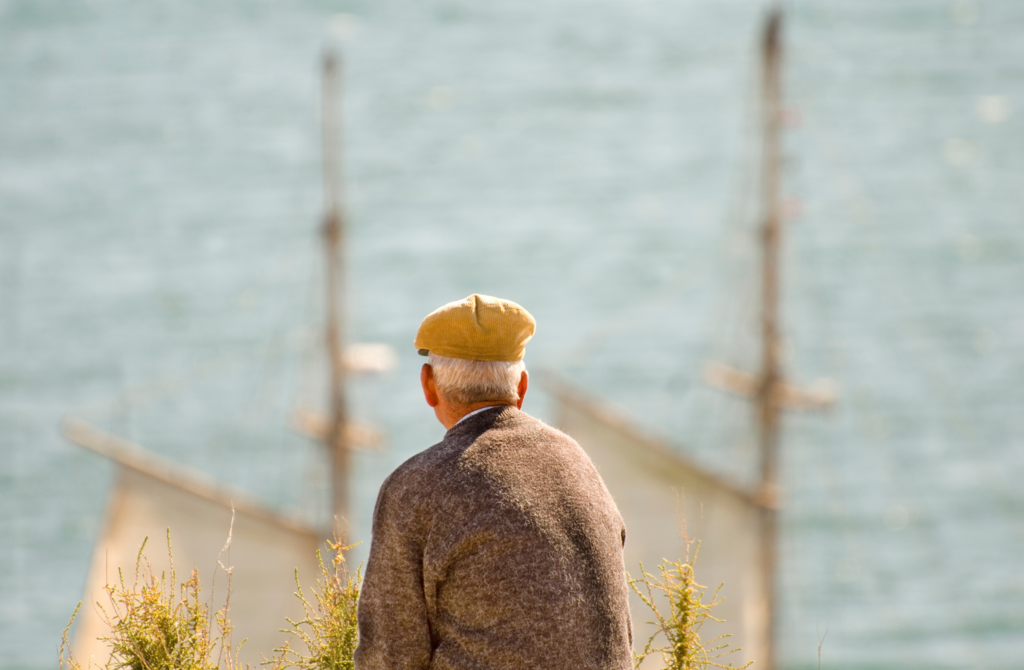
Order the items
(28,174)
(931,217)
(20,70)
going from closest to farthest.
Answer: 1. (931,217)
2. (28,174)
3. (20,70)

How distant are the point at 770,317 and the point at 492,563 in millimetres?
17688

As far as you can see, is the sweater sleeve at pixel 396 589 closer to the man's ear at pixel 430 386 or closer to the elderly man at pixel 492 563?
the elderly man at pixel 492 563

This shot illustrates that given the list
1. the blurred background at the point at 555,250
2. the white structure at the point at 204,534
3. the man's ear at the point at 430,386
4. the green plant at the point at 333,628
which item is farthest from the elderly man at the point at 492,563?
the white structure at the point at 204,534

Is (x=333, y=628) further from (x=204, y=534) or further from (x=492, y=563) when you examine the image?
(x=204, y=534)

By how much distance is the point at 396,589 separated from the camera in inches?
122

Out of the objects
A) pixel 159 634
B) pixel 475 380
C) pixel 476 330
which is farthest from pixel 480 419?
pixel 159 634

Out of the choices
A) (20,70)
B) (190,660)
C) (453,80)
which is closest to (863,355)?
(453,80)

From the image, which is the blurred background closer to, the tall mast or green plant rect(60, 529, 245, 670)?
the tall mast

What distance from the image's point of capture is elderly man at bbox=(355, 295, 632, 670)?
3.05m

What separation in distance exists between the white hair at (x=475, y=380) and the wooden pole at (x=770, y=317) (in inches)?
681

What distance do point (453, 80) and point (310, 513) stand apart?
50316 millimetres

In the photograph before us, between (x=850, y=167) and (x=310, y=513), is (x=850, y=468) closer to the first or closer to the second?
(x=310, y=513)

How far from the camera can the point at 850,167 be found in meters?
64.1

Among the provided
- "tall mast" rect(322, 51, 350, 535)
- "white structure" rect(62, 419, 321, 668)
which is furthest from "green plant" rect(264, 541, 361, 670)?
"white structure" rect(62, 419, 321, 668)
